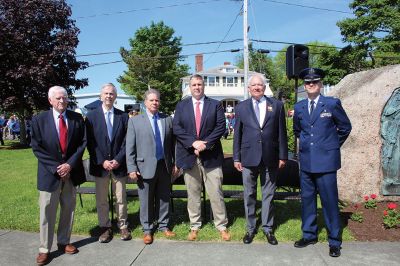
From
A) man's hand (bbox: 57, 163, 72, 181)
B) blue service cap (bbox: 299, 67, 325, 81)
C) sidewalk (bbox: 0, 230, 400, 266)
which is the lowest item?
sidewalk (bbox: 0, 230, 400, 266)

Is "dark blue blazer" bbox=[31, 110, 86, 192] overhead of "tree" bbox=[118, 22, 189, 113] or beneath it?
beneath

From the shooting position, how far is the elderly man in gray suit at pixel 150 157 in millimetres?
5066

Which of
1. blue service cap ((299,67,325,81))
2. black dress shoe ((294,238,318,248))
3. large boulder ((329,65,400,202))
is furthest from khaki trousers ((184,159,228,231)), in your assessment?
large boulder ((329,65,400,202))

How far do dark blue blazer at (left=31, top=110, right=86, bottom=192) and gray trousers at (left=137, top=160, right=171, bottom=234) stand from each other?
3.12 feet

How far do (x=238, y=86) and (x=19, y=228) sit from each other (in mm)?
53866

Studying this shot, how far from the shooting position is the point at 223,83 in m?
58.5

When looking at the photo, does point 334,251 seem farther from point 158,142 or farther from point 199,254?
point 158,142

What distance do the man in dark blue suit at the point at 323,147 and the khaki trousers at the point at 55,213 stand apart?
9.57ft

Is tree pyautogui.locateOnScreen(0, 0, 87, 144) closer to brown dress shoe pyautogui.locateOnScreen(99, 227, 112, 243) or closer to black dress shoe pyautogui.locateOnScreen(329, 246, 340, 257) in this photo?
brown dress shoe pyautogui.locateOnScreen(99, 227, 112, 243)

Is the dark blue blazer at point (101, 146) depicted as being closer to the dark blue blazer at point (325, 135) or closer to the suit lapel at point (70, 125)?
the suit lapel at point (70, 125)

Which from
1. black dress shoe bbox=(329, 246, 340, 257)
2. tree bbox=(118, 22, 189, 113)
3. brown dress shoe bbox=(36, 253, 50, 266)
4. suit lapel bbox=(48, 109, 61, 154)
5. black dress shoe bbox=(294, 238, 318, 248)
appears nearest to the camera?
brown dress shoe bbox=(36, 253, 50, 266)

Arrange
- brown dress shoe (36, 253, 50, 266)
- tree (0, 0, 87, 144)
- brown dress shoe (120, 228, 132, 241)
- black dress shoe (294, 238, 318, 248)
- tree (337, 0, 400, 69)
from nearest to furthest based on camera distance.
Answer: brown dress shoe (36, 253, 50, 266), black dress shoe (294, 238, 318, 248), brown dress shoe (120, 228, 132, 241), tree (0, 0, 87, 144), tree (337, 0, 400, 69)

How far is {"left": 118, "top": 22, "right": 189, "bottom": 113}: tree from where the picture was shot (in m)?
45.1

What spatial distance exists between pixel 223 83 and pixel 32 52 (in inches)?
1647
